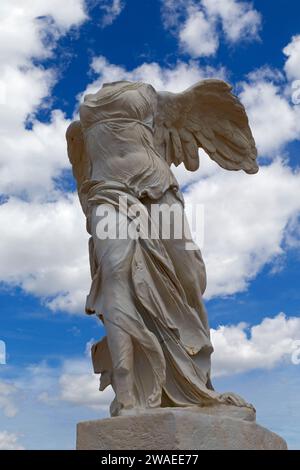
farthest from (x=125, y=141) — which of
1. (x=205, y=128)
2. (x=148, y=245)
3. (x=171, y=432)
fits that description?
(x=171, y=432)

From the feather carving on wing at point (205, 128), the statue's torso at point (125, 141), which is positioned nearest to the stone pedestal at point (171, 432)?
the statue's torso at point (125, 141)

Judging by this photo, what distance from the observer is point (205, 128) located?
754 cm

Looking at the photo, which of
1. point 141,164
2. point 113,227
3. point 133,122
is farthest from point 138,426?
point 133,122

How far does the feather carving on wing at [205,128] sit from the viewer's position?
23.7ft

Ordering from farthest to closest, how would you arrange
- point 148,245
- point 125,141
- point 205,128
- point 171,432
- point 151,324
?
point 205,128 → point 125,141 → point 148,245 → point 151,324 → point 171,432

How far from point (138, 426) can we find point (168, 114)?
3.44 meters

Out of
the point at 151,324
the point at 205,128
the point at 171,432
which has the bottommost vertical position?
the point at 171,432

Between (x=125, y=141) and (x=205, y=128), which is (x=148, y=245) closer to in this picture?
(x=125, y=141)

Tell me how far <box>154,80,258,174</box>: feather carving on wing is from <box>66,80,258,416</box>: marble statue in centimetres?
1

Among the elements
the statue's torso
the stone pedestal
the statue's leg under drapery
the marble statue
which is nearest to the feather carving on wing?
the marble statue

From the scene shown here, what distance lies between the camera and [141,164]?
639 cm

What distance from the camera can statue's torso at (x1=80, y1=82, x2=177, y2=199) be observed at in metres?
6.37

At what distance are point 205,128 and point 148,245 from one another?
2.06m
